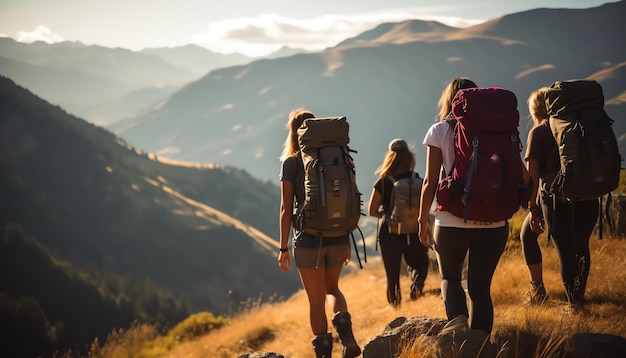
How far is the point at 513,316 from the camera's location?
4562mm

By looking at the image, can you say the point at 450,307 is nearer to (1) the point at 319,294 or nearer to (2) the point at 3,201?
(1) the point at 319,294

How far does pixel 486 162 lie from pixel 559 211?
1.54 m

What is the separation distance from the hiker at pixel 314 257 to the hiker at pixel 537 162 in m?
1.61

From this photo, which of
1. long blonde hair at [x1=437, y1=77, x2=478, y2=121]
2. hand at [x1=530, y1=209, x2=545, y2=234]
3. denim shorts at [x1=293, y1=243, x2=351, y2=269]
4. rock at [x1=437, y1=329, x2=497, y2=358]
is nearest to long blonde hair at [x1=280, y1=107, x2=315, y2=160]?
denim shorts at [x1=293, y1=243, x2=351, y2=269]

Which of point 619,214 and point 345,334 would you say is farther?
point 619,214

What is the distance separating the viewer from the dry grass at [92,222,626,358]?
145 inches

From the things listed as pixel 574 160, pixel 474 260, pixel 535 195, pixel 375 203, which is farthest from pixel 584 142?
pixel 375 203

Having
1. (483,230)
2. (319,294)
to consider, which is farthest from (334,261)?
(483,230)

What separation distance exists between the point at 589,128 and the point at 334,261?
2168 mm

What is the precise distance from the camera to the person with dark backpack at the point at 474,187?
10.2ft

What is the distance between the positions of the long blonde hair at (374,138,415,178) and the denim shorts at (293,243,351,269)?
214 centimetres

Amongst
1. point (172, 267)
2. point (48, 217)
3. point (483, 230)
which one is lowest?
point (172, 267)

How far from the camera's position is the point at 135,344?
44.4 ft

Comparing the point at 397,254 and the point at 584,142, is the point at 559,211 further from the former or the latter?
the point at 397,254
